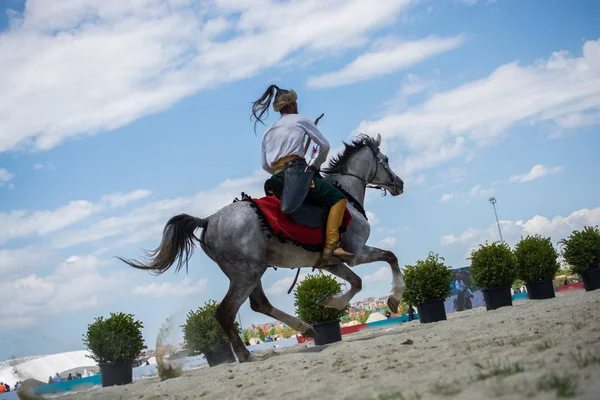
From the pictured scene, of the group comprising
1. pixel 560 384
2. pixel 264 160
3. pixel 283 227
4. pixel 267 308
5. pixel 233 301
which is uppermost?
pixel 264 160

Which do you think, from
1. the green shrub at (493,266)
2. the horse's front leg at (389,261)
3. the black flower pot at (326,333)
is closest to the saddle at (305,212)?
the horse's front leg at (389,261)

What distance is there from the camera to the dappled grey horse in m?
6.93

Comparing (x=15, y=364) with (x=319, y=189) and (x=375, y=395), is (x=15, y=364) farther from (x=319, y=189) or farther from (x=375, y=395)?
(x=375, y=395)

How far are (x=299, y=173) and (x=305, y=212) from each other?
0.47 meters

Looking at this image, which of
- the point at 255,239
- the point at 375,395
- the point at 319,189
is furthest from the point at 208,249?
the point at 375,395

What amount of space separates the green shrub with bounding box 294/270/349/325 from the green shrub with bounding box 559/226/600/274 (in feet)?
17.9

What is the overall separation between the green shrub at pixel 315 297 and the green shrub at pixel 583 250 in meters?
5.47

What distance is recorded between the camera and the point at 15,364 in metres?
8.19

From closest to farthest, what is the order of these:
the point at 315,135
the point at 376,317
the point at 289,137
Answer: the point at 289,137
the point at 315,135
the point at 376,317

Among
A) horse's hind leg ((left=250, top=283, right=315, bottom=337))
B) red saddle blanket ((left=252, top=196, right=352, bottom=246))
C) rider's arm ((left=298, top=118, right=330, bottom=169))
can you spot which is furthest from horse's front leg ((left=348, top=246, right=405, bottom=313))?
rider's arm ((left=298, top=118, right=330, bottom=169))

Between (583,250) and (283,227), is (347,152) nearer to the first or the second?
(283,227)

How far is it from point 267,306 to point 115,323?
2.92m

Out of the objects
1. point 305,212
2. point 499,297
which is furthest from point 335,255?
point 499,297

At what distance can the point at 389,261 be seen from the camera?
309 inches
